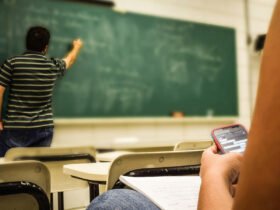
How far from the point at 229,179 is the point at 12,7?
3.20m

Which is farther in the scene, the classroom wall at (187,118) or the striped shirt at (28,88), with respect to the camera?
the classroom wall at (187,118)

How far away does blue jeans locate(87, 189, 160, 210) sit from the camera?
0.64 m

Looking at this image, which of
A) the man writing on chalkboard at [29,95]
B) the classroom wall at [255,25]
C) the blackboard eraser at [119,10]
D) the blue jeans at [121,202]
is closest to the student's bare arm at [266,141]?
the blue jeans at [121,202]

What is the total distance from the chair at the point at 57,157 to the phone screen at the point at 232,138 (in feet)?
4.24

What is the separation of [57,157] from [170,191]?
4.57ft

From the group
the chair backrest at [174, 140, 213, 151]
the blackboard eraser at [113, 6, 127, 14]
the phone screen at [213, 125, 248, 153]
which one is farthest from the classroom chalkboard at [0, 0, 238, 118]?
the phone screen at [213, 125, 248, 153]

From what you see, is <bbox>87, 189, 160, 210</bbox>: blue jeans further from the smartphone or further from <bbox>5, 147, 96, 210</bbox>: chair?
<bbox>5, 147, 96, 210</bbox>: chair

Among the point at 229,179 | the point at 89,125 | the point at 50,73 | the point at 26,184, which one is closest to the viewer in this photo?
the point at 229,179

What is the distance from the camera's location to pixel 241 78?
16.2 ft

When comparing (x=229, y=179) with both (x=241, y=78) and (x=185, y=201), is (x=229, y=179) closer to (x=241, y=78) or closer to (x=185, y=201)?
(x=185, y=201)

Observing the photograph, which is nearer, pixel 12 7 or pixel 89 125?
pixel 12 7

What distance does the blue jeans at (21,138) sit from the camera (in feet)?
9.96

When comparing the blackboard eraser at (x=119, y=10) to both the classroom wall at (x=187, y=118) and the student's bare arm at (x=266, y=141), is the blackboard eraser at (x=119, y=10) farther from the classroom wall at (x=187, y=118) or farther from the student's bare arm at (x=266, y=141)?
the student's bare arm at (x=266, y=141)

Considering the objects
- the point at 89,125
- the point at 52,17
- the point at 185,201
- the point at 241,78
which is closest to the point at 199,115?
the point at 241,78
